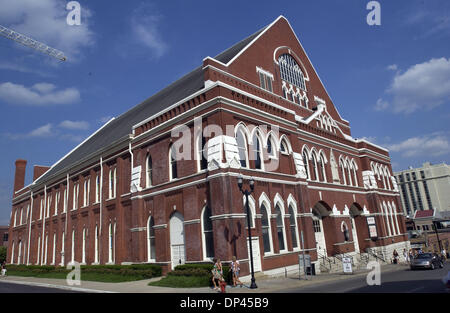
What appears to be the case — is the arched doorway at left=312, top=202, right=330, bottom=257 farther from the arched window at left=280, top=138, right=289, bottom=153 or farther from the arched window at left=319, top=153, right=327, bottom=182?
the arched window at left=280, top=138, right=289, bottom=153

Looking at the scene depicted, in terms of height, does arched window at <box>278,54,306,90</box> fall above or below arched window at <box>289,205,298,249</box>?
above

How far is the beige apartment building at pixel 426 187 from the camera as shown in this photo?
150000 millimetres

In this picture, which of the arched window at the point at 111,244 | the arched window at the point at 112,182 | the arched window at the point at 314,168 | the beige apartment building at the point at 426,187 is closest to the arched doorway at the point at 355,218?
the arched window at the point at 314,168

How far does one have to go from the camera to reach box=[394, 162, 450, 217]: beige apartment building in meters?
150

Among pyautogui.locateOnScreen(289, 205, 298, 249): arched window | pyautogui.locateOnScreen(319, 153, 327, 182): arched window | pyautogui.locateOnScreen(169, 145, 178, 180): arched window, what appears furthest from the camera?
pyautogui.locateOnScreen(319, 153, 327, 182): arched window

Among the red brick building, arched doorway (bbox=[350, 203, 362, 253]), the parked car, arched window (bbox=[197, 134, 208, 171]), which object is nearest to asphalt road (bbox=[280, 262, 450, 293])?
the red brick building

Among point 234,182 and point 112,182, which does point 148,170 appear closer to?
point 112,182

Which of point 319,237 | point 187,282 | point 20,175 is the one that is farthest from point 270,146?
point 20,175

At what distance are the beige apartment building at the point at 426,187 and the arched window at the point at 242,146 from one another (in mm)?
152163

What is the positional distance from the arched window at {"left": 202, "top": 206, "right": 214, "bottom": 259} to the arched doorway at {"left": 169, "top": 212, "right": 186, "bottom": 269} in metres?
2.13

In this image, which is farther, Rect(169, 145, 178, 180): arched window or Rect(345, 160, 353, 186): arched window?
Rect(345, 160, 353, 186): arched window

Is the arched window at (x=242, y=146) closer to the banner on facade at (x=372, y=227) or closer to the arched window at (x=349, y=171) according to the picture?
the arched window at (x=349, y=171)

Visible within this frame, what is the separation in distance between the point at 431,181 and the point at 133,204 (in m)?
163
